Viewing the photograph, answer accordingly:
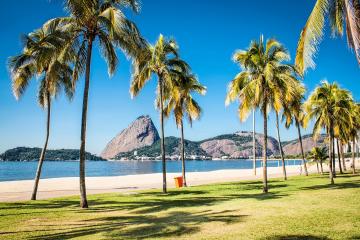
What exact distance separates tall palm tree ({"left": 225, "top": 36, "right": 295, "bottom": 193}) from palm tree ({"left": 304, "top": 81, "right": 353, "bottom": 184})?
5224mm

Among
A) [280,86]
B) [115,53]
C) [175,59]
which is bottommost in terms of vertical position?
[280,86]

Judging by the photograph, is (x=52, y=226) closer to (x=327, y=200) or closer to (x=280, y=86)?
(x=327, y=200)

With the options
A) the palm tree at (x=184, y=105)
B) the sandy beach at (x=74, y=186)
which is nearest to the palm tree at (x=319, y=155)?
the sandy beach at (x=74, y=186)

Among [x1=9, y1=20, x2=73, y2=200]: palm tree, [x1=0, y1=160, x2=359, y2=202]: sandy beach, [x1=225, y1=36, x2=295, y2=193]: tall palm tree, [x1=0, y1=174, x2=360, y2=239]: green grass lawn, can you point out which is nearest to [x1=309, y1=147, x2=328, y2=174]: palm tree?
[x1=0, y1=160, x2=359, y2=202]: sandy beach

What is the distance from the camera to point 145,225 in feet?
31.9

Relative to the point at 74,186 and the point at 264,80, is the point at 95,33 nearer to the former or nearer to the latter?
the point at 264,80

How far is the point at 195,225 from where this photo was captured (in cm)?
947

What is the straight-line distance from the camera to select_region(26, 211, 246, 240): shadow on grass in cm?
861

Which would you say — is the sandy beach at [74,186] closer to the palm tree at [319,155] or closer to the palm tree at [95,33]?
the palm tree at [319,155]

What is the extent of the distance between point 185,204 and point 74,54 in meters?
8.31

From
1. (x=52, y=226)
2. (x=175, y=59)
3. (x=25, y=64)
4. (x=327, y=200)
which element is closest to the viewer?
(x=52, y=226)

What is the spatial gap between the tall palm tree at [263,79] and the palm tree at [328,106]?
522 centimetres

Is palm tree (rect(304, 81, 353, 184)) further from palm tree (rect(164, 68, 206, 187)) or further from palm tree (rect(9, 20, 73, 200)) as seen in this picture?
palm tree (rect(9, 20, 73, 200))

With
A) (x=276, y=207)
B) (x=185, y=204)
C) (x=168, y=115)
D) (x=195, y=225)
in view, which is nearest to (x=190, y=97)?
(x=168, y=115)
